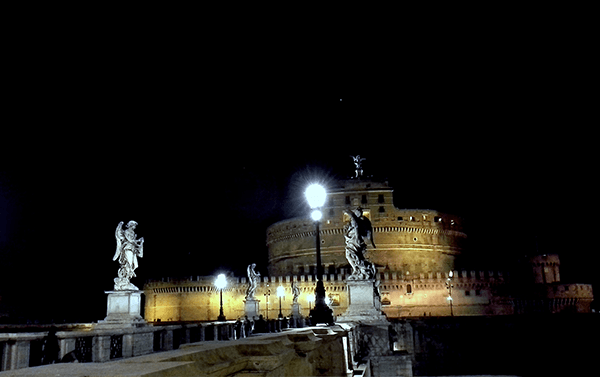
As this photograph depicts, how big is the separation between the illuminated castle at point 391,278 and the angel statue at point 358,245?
98.0ft

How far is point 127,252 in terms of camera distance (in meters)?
15.4

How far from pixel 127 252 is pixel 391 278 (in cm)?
4028

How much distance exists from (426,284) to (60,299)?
35591mm

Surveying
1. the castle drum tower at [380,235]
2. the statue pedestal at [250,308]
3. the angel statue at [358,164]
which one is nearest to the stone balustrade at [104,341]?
the statue pedestal at [250,308]

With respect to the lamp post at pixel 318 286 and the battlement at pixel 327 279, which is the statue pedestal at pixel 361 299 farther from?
the battlement at pixel 327 279

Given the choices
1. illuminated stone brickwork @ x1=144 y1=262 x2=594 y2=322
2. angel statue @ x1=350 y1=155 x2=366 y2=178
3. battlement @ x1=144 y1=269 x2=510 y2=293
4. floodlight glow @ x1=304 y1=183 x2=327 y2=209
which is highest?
angel statue @ x1=350 y1=155 x2=366 y2=178

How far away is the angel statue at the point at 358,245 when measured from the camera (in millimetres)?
15945

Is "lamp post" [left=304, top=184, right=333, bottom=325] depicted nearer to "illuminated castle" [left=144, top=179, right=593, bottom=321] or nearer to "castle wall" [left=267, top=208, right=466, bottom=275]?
"illuminated castle" [left=144, top=179, right=593, bottom=321]

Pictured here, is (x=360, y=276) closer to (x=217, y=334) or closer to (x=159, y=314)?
(x=217, y=334)

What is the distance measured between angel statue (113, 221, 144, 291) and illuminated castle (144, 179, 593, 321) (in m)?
31.5

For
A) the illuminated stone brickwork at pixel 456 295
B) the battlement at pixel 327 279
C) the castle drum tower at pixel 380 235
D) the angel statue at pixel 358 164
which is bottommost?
the illuminated stone brickwork at pixel 456 295

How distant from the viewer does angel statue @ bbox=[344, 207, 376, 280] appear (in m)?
15.9

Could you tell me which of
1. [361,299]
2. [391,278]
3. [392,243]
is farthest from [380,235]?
[361,299]

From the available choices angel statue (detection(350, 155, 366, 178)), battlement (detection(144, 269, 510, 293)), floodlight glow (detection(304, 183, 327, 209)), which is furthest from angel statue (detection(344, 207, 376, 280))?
angel statue (detection(350, 155, 366, 178))
